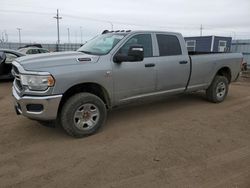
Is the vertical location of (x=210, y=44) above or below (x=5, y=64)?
above

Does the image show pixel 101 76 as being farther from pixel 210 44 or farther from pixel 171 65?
pixel 210 44

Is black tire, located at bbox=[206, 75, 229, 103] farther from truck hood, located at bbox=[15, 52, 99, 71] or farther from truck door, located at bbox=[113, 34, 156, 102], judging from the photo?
A: truck hood, located at bbox=[15, 52, 99, 71]

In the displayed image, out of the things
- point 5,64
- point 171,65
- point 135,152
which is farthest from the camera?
point 5,64

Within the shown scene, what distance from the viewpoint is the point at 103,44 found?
17.5 ft

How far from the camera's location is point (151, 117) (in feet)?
18.9

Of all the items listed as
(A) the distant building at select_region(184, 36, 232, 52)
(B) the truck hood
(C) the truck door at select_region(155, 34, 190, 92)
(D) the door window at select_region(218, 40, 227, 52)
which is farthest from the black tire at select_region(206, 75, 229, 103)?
(D) the door window at select_region(218, 40, 227, 52)

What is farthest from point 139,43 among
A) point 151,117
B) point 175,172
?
point 175,172

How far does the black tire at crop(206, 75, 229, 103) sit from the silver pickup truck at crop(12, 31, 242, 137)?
64cm

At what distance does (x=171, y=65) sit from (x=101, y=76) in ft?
5.92

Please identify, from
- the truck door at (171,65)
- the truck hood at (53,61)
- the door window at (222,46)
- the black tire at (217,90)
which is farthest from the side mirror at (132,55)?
the door window at (222,46)

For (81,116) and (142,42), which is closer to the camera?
(81,116)

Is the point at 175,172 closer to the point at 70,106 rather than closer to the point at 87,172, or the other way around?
the point at 87,172

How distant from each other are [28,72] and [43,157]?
53.7 inches

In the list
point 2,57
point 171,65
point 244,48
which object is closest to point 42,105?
point 171,65
